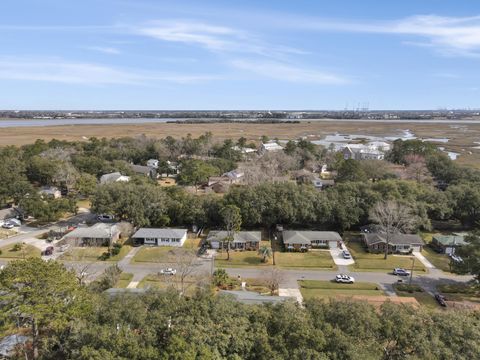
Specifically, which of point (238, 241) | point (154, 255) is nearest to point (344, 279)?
point (238, 241)

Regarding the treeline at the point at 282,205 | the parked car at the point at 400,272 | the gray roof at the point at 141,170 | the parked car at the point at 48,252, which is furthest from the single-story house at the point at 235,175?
the parked car at the point at 400,272

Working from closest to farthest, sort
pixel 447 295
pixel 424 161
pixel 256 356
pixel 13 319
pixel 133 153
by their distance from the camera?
pixel 256 356, pixel 13 319, pixel 447 295, pixel 424 161, pixel 133 153

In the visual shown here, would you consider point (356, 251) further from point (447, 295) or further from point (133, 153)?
point (133, 153)

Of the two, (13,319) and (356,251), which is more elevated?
(13,319)

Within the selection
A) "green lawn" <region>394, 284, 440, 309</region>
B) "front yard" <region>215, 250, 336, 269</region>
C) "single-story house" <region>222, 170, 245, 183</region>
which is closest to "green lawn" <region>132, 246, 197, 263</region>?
"front yard" <region>215, 250, 336, 269</region>

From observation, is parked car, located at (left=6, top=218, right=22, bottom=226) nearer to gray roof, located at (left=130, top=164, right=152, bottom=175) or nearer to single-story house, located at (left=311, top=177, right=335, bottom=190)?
gray roof, located at (left=130, top=164, right=152, bottom=175)

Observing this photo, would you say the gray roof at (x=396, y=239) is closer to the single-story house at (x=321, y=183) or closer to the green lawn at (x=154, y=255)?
the green lawn at (x=154, y=255)

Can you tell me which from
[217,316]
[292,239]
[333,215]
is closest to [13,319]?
[217,316]
